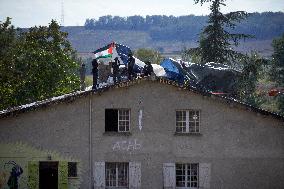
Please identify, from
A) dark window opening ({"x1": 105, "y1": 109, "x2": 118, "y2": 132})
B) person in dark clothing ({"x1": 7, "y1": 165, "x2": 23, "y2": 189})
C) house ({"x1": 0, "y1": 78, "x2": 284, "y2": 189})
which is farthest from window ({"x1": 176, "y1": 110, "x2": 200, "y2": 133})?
person in dark clothing ({"x1": 7, "y1": 165, "x2": 23, "y2": 189})

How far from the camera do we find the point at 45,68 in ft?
133

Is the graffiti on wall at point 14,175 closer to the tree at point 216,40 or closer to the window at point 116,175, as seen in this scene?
the window at point 116,175

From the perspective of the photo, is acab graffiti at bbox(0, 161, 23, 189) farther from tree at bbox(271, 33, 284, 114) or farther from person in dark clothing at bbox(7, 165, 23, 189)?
tree at bbox(271, 33, 284, 114)

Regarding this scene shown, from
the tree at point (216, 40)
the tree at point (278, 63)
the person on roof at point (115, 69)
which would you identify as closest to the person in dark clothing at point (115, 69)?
the person on roof at point (115, 69)

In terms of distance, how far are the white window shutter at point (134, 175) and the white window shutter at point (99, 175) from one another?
4.49 ft

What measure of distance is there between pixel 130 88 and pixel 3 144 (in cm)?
688

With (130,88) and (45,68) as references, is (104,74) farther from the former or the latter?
(45,68)

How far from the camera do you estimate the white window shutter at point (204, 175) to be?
64.1 ft

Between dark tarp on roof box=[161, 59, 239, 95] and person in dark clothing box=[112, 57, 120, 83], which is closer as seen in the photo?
person in dark clothing box=[112, 57, 120, 83]

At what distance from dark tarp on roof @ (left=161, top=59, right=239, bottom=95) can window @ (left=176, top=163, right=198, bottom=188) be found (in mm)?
7700

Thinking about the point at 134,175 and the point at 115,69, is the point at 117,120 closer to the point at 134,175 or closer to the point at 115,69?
the point at 134,175

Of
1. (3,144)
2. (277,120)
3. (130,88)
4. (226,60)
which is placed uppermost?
(226,60)

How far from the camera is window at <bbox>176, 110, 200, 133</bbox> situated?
19.8 m

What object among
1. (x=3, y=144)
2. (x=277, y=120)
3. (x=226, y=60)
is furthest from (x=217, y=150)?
(x=226, y=60)
